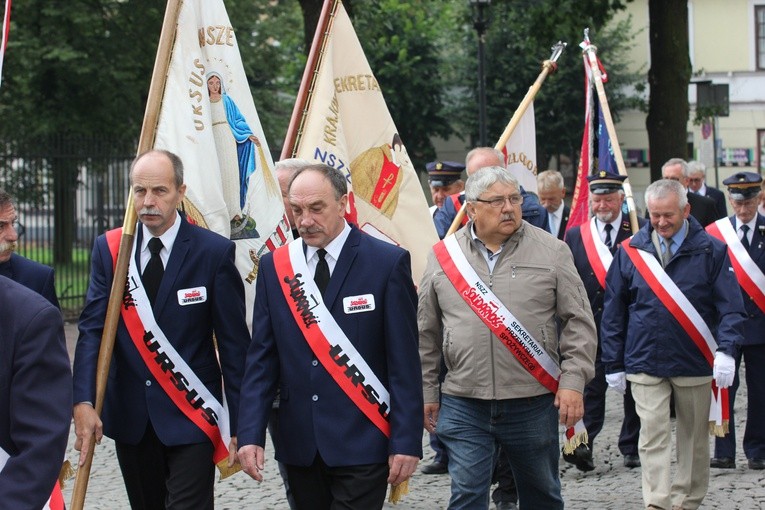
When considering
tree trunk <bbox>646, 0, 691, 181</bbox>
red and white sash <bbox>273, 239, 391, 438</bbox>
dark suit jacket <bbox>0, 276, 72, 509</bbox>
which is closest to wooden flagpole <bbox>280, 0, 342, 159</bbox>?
red and white sash <bbox>273, 239, 391, 438</bbox>

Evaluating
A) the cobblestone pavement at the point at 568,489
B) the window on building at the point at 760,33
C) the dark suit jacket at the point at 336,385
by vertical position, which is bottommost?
the cobblestone pavement at the point at 568,489

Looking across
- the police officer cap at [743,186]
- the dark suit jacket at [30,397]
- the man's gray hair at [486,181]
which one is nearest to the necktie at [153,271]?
the man's gray hair at [486,181]

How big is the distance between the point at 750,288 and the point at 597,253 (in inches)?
49.2

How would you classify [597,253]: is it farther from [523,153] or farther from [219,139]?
[219,139]

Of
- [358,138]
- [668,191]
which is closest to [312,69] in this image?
[358,138]

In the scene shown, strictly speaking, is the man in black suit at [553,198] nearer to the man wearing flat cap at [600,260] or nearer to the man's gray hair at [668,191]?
the man wearing flat cap at [600,260]

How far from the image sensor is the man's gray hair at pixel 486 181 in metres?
5.99

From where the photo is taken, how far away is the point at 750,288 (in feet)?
32.0

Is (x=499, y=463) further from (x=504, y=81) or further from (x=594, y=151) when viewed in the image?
(x=504, y=81)

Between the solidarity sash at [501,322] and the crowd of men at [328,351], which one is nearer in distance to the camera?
the crowd of men at [328,351]

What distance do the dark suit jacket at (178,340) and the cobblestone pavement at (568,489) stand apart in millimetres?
2733

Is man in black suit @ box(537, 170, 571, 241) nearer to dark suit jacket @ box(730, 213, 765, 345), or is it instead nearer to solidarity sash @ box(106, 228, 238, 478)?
dark suit jacket @ box(730, 213, 765, 345)

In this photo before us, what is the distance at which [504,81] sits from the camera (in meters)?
37.6

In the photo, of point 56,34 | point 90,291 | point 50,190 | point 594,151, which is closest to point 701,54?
point 56,34
